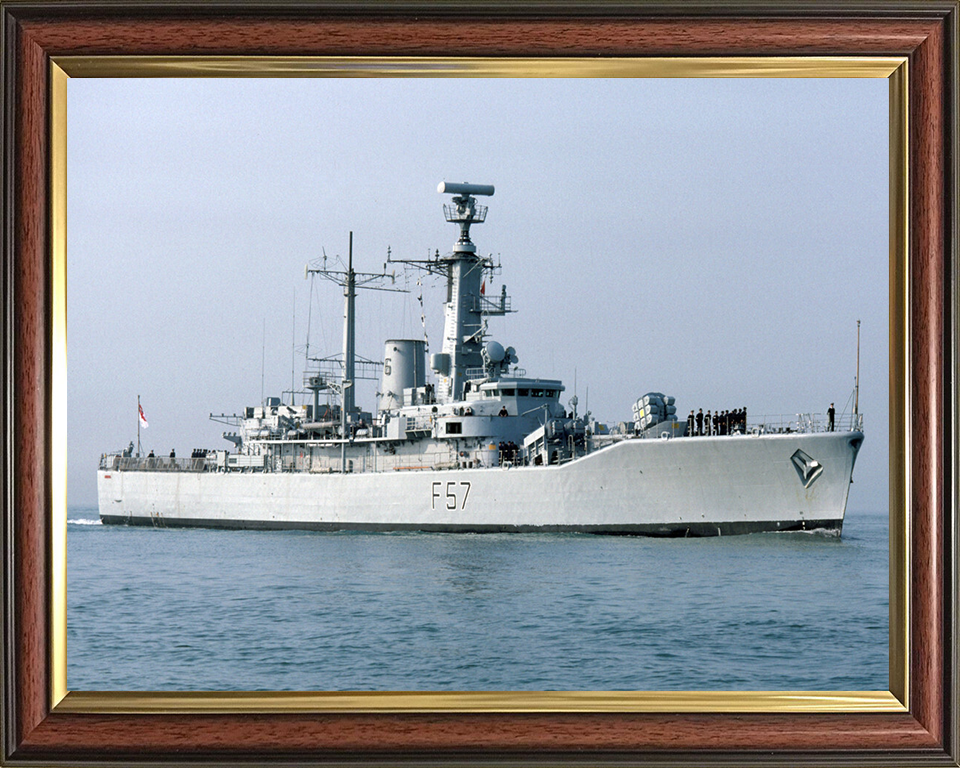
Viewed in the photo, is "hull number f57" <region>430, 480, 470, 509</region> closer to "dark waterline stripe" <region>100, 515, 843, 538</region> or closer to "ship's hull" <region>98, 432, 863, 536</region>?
"ship's hull" <region>98, 432, 863, 536</region>

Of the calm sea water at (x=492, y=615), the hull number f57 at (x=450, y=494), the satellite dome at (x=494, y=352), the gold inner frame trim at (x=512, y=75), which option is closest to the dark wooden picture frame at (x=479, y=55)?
the gold inner frame trim at (x=512, y=75)

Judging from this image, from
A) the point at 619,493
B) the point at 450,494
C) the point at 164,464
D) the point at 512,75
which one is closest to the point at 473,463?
the point at 450,494

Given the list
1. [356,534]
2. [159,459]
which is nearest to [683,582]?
[356,534]

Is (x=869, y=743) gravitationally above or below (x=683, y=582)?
above

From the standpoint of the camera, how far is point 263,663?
738 cm

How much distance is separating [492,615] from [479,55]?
9473mm

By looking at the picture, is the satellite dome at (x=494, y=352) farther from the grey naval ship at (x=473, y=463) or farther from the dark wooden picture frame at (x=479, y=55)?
the dark wooden picture frame at (x=479, y=55)

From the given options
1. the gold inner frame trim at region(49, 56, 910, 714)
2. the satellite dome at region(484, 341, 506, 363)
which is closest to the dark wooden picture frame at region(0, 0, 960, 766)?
the gold inner frame trim at region(49, 56, 910, 714)

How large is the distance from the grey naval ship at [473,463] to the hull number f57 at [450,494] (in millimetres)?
42

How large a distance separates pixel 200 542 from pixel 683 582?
53.7 ft

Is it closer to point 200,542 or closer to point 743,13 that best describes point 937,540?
point 743,13

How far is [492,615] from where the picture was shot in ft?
41.7

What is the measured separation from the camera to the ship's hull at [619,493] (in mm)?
22812

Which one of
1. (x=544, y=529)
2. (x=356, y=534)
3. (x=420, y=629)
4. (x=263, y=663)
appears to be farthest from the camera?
(x=356, y=534)
